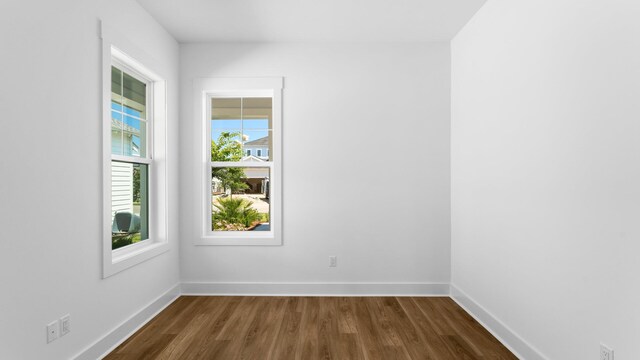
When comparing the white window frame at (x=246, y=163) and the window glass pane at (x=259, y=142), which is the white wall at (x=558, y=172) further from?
the window glass pane at (x=259, y=142)

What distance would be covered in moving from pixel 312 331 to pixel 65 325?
169cm

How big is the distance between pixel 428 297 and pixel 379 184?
52.0 inches

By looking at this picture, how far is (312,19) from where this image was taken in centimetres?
317

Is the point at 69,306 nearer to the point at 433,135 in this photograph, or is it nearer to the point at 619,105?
the point at 619,105

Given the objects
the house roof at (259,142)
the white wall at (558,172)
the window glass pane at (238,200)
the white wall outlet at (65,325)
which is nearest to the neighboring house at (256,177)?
the window glass pane at (238,200)

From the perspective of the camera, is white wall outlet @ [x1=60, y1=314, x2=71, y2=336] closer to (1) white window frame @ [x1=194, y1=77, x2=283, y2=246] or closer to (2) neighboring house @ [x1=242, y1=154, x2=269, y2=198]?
(1) white window frame @ [x1=194, y1=77, x2=283, y2=246]

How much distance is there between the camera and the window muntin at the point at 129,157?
9.04ft

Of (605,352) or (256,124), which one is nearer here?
(605,352)

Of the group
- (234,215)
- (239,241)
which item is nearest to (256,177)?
(234,215)

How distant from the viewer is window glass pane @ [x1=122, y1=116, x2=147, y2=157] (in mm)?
2910

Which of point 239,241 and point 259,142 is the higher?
point 259,142

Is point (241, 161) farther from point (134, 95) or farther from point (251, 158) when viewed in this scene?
point (134, 95)

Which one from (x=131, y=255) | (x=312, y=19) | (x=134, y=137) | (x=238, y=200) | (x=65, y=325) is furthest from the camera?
(x=238, y=200)

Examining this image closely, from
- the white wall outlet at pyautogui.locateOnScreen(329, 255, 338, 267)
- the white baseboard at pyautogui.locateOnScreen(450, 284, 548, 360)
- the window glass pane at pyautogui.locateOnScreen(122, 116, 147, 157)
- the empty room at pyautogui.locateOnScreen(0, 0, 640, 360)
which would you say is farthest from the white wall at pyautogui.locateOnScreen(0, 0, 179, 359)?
the white baseboard at pyautogui.locateOnScreen(450, 284, 548, 360)
